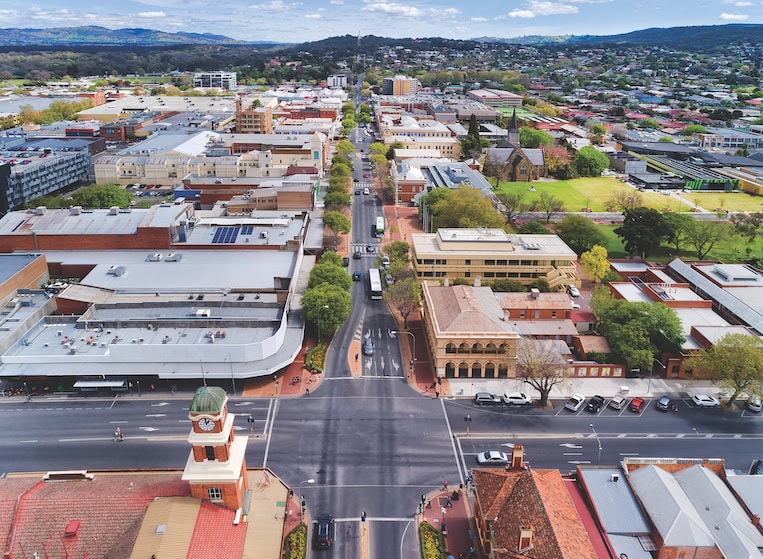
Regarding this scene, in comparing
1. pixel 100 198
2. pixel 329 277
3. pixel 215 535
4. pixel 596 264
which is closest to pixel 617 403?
pixel 596 264

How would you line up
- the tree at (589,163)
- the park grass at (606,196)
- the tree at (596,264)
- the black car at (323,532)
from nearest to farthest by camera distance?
1. the black car at (323,532)
2. the tree at (596,264)
3. the park grass at (606,196)
4. the tree at (589,163)

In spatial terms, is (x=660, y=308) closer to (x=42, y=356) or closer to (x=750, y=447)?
(x=750, y=447)

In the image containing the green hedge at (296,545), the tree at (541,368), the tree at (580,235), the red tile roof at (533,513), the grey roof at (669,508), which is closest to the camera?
the red tile roof at (533,513)

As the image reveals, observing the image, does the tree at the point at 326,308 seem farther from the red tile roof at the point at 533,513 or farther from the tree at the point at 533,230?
the tree at the point at 533,230

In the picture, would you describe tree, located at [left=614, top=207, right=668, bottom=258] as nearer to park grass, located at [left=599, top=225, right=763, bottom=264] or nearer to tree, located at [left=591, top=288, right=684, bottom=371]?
park grass, located at [left=599, top=225, right=763, bottom=264]

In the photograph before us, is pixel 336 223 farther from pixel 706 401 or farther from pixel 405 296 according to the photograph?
pixel 706 401

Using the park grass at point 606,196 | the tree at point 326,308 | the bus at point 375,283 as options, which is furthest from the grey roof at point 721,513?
the park grass at point 606,196

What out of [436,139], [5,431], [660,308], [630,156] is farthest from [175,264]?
[630,156]
